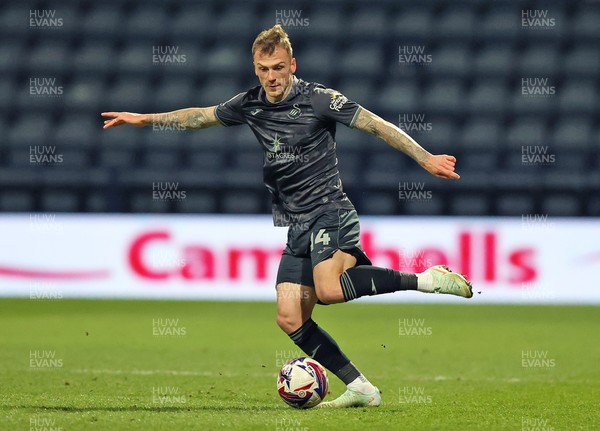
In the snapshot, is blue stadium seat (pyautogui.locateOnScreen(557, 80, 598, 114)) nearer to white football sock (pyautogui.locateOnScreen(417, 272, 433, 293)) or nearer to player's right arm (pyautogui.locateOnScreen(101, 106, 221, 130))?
player's right arm (pyautogui.locateOnScreen(101, 106, 221, 130))

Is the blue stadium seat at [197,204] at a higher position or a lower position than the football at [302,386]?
higher

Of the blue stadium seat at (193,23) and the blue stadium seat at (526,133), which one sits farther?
the blue stadium seat at (193,23)

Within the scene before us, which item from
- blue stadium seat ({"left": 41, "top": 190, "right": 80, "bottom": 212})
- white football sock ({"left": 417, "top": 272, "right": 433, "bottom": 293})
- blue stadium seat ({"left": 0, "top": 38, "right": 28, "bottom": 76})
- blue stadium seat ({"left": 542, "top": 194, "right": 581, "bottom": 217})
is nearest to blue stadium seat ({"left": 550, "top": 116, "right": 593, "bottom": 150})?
blue stadium seat ({"left": 542, "top": 194, "right": 581, "bottom": 217})

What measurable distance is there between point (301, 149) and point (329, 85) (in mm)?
9181

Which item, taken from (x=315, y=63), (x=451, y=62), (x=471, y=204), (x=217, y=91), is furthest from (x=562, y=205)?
(x=217, y=91)

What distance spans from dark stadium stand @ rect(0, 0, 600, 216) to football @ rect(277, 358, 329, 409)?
6.81 m

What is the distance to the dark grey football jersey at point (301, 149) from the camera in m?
5.63

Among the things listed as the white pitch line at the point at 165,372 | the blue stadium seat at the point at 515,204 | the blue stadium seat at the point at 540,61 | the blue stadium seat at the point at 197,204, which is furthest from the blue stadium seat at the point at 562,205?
the white pitch line at the point at 165,372

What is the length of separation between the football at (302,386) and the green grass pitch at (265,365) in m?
0.08

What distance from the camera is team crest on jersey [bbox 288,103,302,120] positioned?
5648 millimetres

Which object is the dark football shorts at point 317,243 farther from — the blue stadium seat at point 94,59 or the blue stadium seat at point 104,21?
the blue stadium seat at point 104,21

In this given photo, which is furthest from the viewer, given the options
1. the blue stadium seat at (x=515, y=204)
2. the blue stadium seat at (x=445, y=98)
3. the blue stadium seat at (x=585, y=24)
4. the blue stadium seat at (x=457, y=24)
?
the blue stadium seat at (x=457, y=24)

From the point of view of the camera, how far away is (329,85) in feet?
48.3

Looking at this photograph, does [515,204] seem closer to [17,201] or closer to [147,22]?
[147,22]
